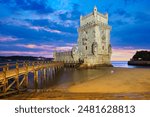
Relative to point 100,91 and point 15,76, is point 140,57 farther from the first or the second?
point 15,76

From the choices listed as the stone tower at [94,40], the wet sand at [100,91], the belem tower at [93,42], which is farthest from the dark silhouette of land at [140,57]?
the wet sand at [100,91]

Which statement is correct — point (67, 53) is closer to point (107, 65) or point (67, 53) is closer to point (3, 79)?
point (107, 65)

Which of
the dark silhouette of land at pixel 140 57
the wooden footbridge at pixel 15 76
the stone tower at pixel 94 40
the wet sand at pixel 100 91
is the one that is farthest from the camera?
the dark silhouette of land at pixel 140 57

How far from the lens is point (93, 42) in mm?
46812

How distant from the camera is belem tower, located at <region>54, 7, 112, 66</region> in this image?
151 feet

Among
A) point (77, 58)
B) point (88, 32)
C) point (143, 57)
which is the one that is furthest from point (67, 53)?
point (143, 57)

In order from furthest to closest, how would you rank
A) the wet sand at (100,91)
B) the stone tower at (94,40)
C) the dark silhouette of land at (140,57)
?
1. the dark silhouette of land at (140,57)
2. the stone tower at (94,40)
3. the wet sand at (100,91)

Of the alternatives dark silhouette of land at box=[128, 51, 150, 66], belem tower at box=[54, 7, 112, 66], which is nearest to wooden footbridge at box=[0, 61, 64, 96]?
belem tower at box=[54, 7, 112, 66]

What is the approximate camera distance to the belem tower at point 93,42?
46.0 m

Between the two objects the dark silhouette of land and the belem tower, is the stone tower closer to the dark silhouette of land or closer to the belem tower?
the belem tower

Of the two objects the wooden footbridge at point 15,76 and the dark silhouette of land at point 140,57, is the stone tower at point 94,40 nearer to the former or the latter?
the wooden footbridge at point 15,76

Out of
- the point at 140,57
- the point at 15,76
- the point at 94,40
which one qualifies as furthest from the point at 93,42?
the point at 140,57

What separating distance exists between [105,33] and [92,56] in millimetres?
10636

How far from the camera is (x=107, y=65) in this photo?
49094mm
